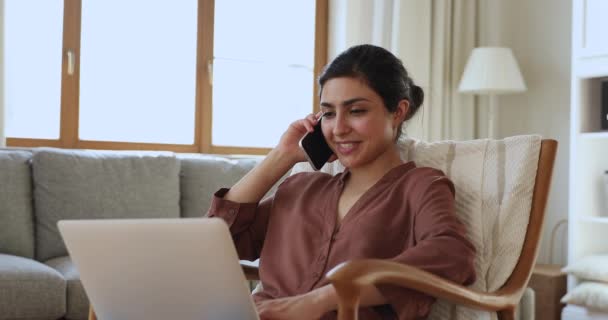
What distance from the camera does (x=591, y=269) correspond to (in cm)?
317

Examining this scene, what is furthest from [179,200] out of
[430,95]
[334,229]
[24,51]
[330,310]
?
[330,310]

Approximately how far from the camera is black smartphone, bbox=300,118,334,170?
1.79m

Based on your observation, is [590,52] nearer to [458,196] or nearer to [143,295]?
[458,196]

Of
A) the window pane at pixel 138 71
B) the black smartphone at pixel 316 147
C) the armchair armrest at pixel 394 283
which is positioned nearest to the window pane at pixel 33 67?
the window pane at pixel 138 71

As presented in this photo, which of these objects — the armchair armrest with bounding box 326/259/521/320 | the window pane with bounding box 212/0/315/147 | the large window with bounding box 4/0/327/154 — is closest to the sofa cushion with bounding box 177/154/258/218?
the large window with bounding box 4/0/327/154

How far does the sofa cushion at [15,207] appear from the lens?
2.93 meters

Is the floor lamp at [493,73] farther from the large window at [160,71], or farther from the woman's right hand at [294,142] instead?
the woman's right hand at [294,142]

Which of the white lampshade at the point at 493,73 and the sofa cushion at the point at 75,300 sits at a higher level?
the white lampshade at the point at 493,73

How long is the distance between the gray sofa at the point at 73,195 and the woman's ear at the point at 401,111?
4.71 feet

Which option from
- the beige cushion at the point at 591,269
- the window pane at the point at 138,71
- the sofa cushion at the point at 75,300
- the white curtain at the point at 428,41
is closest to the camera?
the sofa cushion at the point at 75,300

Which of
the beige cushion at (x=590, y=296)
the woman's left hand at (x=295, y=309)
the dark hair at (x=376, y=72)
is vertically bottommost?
the beige cushion at (x=590, y=296)

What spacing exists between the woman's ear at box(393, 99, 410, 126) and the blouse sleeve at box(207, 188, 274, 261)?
1.20 ft

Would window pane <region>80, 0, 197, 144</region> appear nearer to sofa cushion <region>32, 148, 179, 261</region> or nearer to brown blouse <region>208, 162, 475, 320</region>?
sofa cushion <region>32, 148, 179, 261</region>

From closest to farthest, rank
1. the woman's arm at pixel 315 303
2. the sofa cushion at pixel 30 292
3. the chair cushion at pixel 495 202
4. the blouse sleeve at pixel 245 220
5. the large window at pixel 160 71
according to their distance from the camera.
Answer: the woman's arm at pixel 315 303 → the chair cushion at pixel 495 202 → the blouse sleeve at pixel 245 220 → the sofa cushion at pixel 30 292 → the large window at pixel 160 71
